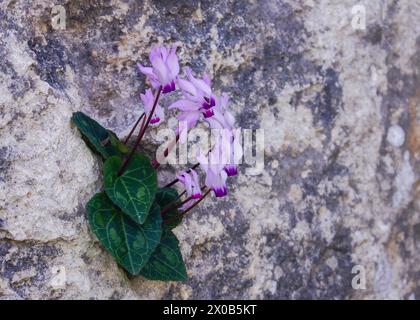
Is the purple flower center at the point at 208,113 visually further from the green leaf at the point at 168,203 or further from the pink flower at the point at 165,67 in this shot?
the green leaf at the point at 168,203

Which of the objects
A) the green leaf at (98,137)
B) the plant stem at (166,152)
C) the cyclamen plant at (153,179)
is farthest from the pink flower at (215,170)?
the green leaf at (98,137)

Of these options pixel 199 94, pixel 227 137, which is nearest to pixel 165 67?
pixel 199 94

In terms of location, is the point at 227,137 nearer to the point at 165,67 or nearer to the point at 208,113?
the point at 208,113

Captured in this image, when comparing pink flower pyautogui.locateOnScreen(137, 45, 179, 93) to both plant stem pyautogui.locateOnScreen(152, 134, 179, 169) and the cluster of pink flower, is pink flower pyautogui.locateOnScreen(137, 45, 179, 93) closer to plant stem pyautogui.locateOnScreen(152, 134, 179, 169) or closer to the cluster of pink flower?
the cluster of pink flower

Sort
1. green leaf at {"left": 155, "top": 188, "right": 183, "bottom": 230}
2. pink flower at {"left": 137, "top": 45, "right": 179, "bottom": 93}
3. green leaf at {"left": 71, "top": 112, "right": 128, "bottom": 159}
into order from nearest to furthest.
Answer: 1. pink flower at {"left": 137, "top": 45, "right": 179, "bottom": 93}
2. green leaf at {"left": 71, "top": 112, "right": 128, "bottom": 159}
3. green leaf at {"left": 155, "top": 188, "right": 183, "bottom": 230}

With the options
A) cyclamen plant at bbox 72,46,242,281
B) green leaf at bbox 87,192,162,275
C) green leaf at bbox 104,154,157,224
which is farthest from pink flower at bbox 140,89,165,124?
green leaf at bbox 87,192,162,275

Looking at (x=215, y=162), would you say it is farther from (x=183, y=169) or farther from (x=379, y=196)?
(x=379, y=196)

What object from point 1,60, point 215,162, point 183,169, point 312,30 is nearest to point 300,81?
point 312,30
